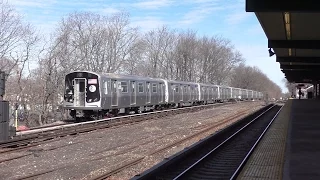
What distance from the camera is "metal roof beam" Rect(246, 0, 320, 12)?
13652 millimetres

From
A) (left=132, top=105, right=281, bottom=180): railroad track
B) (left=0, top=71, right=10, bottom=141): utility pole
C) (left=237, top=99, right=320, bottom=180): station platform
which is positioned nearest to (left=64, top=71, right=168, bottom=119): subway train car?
(left=132, top=105, right=281, bottom=180): railroad track

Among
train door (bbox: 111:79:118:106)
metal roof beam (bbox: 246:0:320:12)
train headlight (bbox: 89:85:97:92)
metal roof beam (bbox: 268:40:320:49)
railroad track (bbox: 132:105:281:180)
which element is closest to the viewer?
railroad track (bbox: 132:105:281:180)

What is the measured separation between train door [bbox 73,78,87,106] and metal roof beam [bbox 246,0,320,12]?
42.8ft

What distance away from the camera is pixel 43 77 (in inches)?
1457

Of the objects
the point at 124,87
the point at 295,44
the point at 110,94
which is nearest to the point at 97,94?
the point at 110,94

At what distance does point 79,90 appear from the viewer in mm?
24766

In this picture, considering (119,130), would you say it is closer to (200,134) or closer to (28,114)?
(200,134)

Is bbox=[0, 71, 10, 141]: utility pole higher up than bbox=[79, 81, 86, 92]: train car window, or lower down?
lower down

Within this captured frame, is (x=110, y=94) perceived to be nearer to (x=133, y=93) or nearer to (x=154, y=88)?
(x=133, y=93)

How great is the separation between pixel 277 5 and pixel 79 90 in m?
14.3

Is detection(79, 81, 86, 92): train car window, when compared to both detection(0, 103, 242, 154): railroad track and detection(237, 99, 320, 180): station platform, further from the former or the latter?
detection(237, 99, 320, 180): station platform

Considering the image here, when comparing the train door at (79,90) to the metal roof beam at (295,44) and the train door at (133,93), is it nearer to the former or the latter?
the train door at (133,93)

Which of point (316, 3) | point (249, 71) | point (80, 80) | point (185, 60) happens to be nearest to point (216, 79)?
point (185, 60)

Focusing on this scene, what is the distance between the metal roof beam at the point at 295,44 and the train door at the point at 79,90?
11.7m
